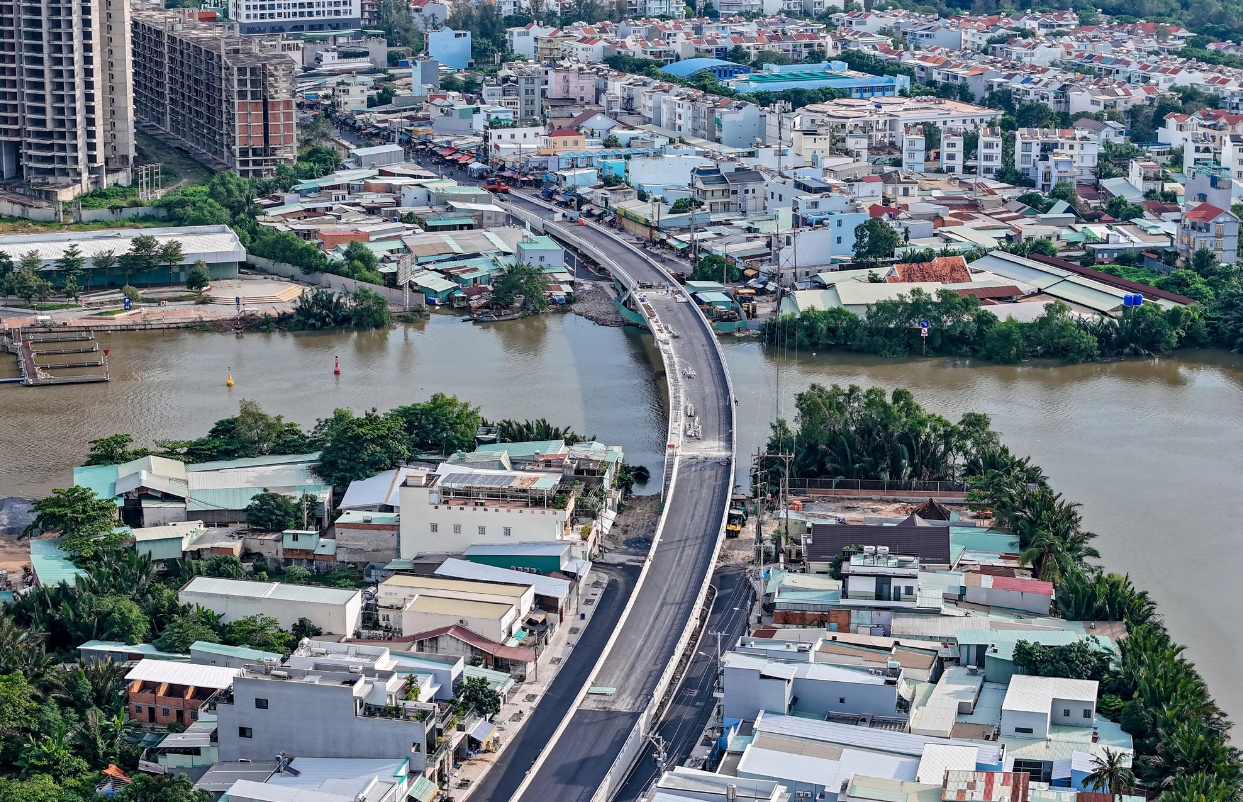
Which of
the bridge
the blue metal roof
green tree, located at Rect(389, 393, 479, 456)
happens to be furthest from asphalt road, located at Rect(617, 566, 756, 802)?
the blue metal roof

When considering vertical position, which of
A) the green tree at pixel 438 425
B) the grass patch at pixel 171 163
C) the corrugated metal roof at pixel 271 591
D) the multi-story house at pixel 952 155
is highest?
the multi-story house at pixel 952 155

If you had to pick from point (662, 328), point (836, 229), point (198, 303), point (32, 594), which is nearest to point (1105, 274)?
point (836, 229)

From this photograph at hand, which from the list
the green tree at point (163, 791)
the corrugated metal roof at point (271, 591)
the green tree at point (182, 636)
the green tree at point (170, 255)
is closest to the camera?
the green tree at point (163, 791)

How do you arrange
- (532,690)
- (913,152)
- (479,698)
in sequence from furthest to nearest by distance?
(913,152)
(532,690)
(479,698)

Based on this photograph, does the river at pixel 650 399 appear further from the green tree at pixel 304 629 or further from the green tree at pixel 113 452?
the green tree at pixel 304 629

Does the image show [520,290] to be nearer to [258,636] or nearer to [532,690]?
[258,636]

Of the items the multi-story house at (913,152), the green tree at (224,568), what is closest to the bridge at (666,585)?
the green tree at (224,568)

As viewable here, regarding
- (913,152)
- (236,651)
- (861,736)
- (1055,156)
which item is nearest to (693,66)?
(913,152)
